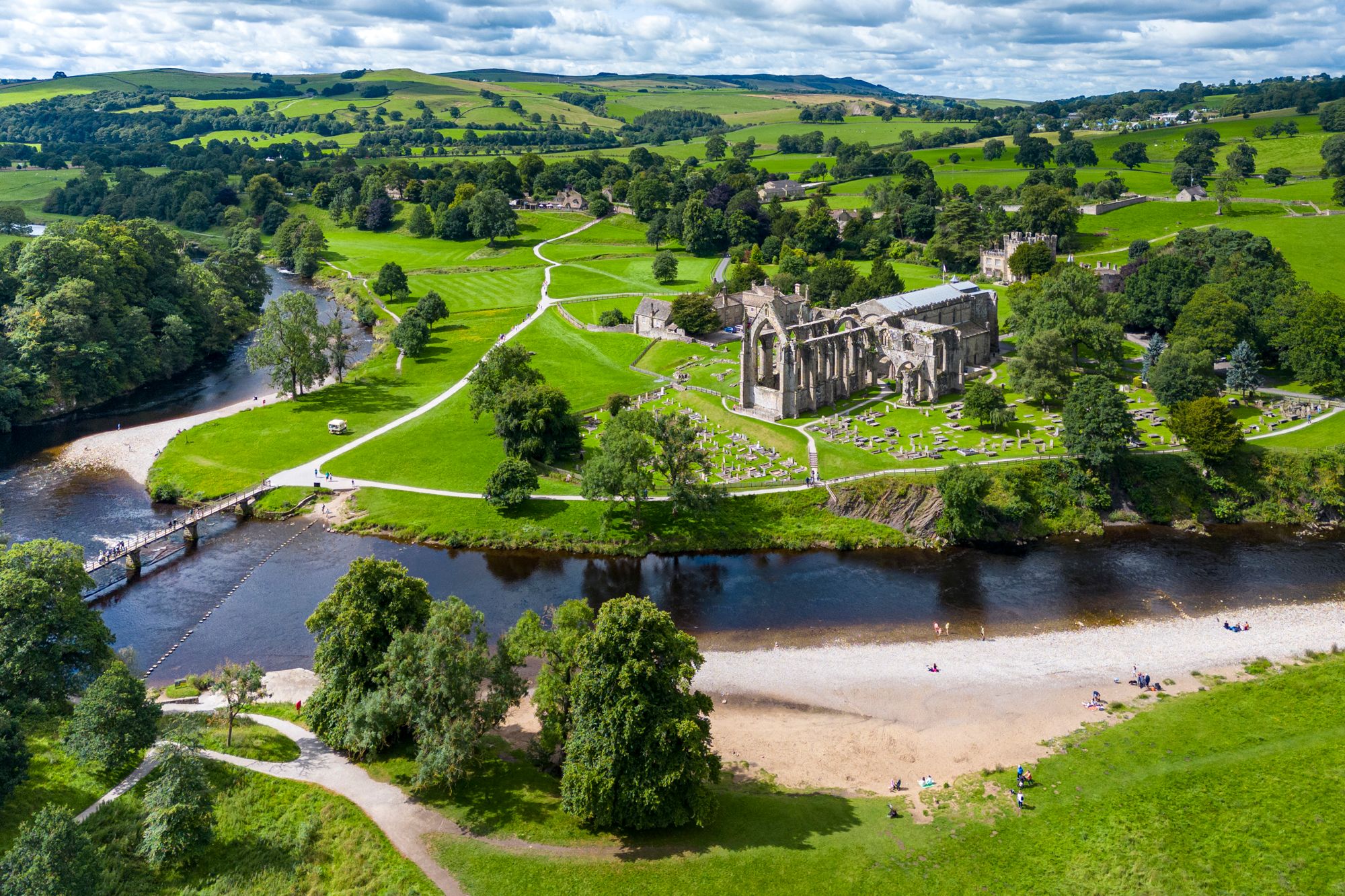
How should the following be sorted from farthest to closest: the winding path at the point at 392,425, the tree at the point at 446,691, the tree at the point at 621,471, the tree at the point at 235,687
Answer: the winding path at the point at 392,425 < the tree at the point at 621,471 < the tree at the point at 235,687 < the tree at the point at 446,691

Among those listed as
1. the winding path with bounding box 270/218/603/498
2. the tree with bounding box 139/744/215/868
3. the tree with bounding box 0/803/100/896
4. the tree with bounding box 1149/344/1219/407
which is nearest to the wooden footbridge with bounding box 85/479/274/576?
the winding path with bounding box 270/218/603/498

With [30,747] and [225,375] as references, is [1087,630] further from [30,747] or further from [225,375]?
[225,375]

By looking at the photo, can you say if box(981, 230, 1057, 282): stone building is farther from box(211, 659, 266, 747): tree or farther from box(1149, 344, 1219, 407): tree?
box(211, 659, 266, 747): tree

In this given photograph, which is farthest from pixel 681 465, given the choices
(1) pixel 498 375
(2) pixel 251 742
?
(2) pixel 251 742

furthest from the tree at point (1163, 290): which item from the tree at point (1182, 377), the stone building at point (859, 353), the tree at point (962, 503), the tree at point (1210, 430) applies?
the tree at point (962, 503)

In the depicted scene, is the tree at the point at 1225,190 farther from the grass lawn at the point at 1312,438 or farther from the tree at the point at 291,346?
the tree at the point at 291,346

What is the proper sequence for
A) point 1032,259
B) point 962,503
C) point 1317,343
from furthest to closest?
point 1032,259
point 1317,343
point 962,503

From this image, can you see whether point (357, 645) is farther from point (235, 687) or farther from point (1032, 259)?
point (1032, 259)
